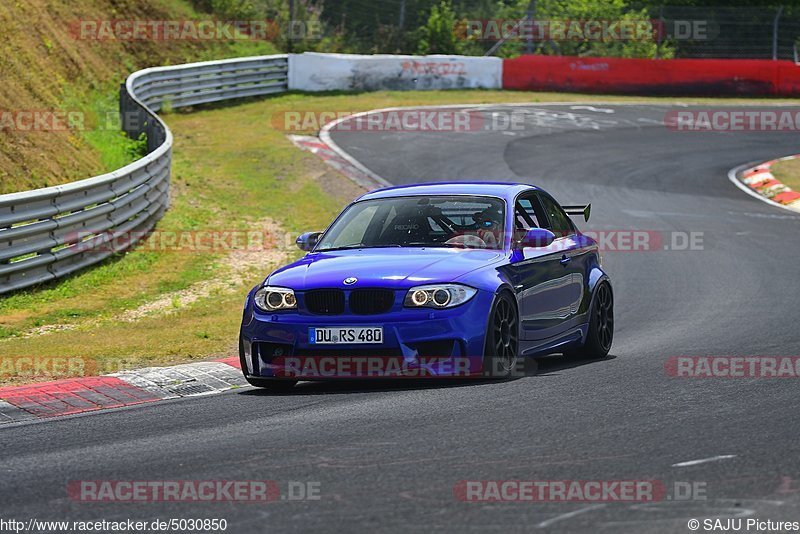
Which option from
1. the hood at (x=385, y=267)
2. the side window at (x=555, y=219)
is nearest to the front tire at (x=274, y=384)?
the hood at (x=385, y=267)

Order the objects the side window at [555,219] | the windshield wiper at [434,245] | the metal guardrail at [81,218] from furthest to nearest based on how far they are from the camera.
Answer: the metal guardrail at [81,218] < the side window at [555,219] < the windshield wiper at [434,245]

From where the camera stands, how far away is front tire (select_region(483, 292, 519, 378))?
28.4 feet

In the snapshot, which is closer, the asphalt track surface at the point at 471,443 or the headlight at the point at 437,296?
A: the asphalt track surface at the point at 471,443

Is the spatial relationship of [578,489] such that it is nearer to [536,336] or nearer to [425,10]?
[536,336]

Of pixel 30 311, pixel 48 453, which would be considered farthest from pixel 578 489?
pixel 30 311

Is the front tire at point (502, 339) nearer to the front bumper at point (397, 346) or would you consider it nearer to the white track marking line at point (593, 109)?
the front bumper at point (397, 346)

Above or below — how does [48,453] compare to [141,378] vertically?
above

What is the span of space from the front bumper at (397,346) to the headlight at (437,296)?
0.04 meters

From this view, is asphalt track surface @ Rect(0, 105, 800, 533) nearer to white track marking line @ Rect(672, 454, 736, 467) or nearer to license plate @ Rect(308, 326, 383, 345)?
white track marking line @ Rect(672, 454, 736, 467)

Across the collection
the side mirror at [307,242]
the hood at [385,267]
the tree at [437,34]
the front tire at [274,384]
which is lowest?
the tree at [437,34]

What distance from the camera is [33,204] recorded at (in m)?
13.9

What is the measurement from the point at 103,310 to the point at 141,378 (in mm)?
4055

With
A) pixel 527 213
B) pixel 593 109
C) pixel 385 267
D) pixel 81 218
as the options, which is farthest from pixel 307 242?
pixel 593 109

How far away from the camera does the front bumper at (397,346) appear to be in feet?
27.6
